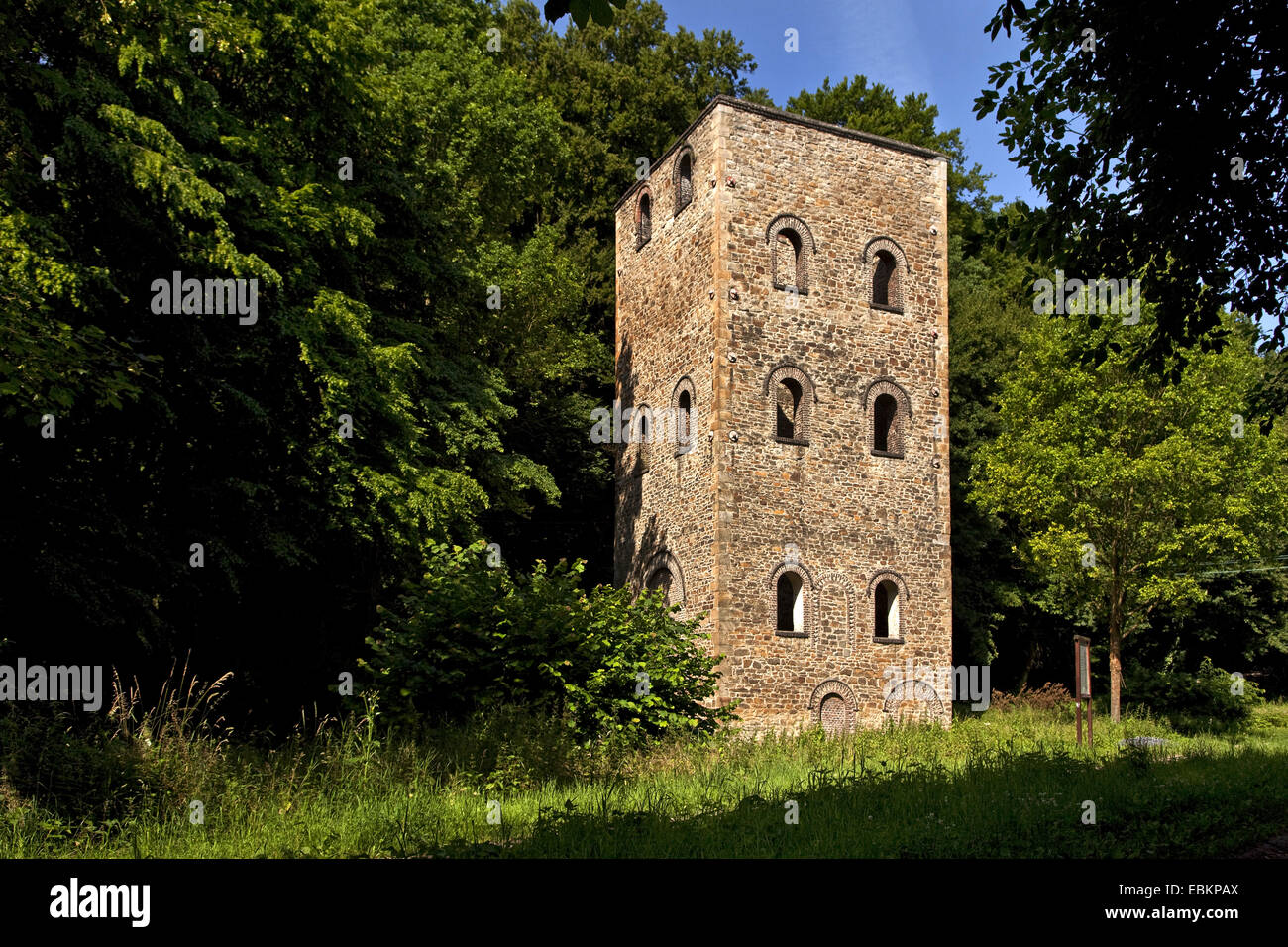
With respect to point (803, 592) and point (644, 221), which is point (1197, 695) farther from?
point (644, 221)

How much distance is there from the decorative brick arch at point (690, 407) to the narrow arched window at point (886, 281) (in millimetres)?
3892

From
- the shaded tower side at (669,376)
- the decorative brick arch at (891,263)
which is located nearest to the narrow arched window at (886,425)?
the decorative brick arch at (891,263)

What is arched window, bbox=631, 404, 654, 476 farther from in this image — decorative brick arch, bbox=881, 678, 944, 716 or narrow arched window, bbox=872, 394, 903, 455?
decorative brick arch, bbox=881, 678, 944, 716

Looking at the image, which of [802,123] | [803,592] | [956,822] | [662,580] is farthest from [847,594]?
[956,822]

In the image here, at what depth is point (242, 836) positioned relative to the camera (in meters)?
7.18

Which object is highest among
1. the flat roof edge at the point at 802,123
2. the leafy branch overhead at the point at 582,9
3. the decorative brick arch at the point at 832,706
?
the flat roof edge at the point at 802,123

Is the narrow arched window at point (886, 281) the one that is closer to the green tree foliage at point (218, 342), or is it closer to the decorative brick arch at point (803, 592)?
the decorative brick arch at point (803, 592)

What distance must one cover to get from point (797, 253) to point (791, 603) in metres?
6.34

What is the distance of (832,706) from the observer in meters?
18.2

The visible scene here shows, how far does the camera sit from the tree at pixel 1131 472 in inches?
822

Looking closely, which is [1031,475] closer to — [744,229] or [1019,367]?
[1019,367]

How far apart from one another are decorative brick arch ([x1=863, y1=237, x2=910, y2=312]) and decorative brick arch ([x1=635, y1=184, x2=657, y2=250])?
14.8ft

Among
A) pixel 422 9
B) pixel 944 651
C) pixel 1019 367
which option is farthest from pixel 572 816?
pixel 422 9
